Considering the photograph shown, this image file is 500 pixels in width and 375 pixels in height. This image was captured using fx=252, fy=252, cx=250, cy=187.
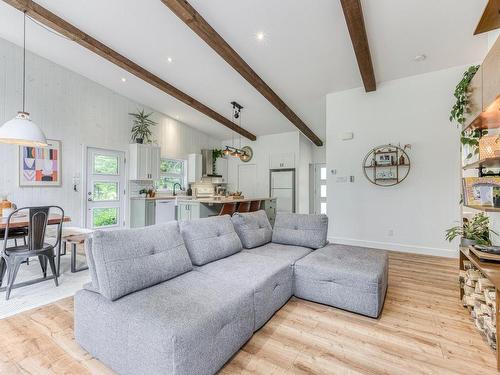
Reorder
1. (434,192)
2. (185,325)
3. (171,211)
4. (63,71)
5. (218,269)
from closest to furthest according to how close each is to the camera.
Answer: (185,325)
(218,269)
(434,192)
(63,71)
(171,211)

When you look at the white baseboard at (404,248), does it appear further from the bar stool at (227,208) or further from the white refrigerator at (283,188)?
the white refrigerator at (283,188)

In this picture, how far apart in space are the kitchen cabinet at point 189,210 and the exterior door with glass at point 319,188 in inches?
180

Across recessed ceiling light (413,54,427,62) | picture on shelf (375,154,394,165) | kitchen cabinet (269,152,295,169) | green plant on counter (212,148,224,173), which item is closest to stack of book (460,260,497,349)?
picture on shelf (375,154,394,165)

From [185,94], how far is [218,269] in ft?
15.0

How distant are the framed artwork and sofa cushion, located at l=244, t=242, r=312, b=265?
4.30m

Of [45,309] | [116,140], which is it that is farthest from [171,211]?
[45,309]

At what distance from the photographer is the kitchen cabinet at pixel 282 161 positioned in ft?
24.9

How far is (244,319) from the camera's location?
173 cm

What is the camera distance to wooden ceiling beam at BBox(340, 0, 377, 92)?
2.79m

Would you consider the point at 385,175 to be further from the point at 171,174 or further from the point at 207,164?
the point at 171,174

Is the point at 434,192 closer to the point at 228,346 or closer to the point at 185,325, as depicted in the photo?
the point at 228,346

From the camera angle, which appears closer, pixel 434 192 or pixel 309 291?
pixel 309 291

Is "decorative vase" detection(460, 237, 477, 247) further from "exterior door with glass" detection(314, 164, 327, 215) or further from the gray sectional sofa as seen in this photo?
"exterior door with glass" detection(314, 164, 327, 215)

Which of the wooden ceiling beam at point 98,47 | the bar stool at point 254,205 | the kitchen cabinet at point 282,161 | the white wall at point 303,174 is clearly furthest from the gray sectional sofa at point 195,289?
the kitchen cabinet at point 282,161
